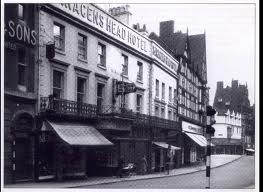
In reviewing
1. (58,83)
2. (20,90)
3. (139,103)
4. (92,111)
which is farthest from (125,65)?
(20,90)

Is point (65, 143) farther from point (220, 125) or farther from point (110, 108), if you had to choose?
point (220, 125)

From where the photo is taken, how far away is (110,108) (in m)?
16.5

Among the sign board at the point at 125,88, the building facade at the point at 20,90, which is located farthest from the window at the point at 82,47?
the building facade at the point at 20,90

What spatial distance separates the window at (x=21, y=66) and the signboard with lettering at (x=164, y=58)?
7.73 metres

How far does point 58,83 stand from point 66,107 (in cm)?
90

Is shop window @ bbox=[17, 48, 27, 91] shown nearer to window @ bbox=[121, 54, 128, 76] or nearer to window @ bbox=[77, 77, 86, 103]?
window @ bbox=[77, 77, 86, 103]

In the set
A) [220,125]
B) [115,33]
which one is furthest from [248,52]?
[220,125]

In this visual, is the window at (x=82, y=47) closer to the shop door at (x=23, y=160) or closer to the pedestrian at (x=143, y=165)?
the shop door at (x=23, y=160)

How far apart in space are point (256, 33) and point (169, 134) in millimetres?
10799

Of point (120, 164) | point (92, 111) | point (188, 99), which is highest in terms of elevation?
Result: point (188, 99)

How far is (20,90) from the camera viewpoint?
12.3 metres

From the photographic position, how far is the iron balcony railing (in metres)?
13.4

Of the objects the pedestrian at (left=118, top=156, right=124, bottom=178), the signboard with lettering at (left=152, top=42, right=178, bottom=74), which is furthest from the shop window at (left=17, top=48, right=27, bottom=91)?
the signboard with lettering at (left=152, top=42, right=178, bottom=74)

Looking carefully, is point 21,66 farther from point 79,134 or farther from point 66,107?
point 79,134
